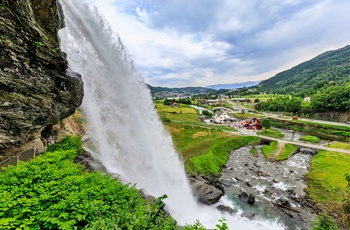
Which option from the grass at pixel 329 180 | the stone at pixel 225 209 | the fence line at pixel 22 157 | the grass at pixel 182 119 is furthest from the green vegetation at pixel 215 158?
the fence line at pixel 22 157

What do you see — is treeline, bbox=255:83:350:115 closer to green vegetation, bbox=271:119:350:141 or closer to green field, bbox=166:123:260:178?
green vegetation, bbox=271:119:350:141

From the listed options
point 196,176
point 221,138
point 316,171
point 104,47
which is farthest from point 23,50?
point 221,138

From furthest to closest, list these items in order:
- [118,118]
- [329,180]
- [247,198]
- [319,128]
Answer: [319,128], [329,180], [247,198], [118,118]

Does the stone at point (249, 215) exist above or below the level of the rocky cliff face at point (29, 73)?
below

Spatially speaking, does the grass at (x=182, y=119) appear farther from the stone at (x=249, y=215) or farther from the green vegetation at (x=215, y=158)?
the stone at (x=249, y=215)

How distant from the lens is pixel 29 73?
13812mm

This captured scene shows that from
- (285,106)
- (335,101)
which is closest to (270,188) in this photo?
(335,101)

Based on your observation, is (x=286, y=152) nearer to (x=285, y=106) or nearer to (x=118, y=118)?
(x=118, y=118)

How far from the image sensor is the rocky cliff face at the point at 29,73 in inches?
492

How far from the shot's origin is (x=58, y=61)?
16.6m

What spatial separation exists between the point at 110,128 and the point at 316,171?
4146cm

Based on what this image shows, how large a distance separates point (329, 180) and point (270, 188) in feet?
35.7

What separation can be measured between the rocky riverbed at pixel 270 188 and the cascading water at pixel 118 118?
145 inches

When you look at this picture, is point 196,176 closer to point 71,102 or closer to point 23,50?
point 71,102
